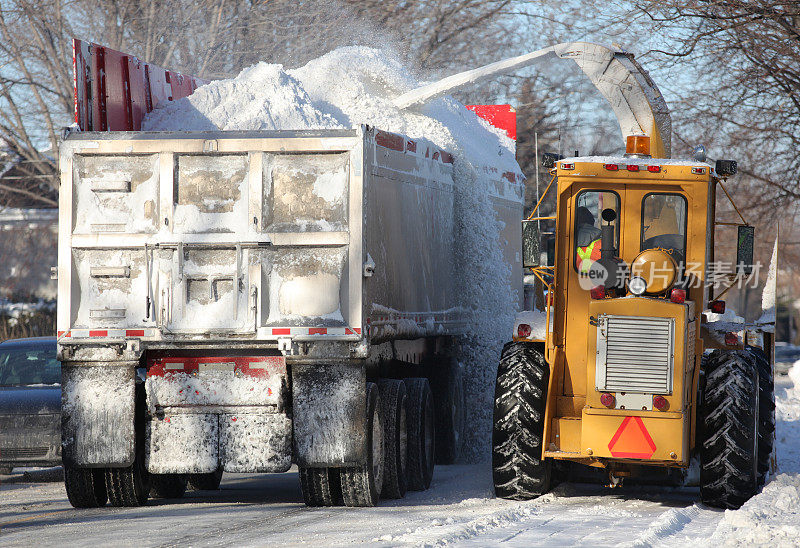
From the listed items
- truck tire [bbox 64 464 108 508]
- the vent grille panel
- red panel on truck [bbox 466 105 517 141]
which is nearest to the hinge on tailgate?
truck tire [bbox 64 464 108 508]

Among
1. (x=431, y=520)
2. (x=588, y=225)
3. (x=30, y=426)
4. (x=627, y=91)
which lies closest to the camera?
(x=431, y=520)

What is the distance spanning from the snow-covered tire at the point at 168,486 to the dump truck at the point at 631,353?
10.1 feet

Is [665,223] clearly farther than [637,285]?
Yes

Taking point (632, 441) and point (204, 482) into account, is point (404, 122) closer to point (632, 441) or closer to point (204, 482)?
point (204, 482)

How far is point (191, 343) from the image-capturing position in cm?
916

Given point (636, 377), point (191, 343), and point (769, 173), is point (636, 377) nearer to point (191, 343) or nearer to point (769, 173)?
point (191, 343)

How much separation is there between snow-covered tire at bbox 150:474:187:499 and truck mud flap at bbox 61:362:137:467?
4.58 feet

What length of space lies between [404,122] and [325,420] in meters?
4.90

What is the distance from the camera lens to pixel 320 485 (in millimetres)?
9500

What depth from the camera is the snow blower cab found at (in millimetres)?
9070

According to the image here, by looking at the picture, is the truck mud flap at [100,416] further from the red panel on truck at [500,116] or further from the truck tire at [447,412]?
the red panel on truck at [500,116]

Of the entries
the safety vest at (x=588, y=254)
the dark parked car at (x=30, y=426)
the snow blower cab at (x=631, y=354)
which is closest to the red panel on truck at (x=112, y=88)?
the dark parked car at (x=30, y=426)

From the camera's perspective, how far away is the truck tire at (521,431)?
31.0 feet

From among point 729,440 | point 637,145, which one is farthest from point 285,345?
point 637,145
